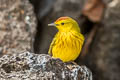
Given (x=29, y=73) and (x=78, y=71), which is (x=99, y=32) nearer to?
(x=78, y=71)

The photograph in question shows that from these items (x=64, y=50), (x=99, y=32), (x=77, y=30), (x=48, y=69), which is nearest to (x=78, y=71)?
(x=48, y=69)

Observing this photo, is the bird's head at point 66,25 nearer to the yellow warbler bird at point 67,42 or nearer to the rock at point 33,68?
the yellow warbler bird at point 67,42

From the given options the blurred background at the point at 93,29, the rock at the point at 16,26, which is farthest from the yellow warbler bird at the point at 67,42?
the blurred background at the point at 93,29

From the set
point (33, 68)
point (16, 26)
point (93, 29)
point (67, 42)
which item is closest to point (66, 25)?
point (67, 42)

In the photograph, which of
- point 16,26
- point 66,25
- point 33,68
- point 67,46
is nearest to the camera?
point 33,68

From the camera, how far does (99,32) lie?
969 cm

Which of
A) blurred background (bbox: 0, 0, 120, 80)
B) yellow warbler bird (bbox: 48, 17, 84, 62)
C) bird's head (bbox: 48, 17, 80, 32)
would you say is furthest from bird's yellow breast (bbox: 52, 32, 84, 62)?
blurred background (bbox: 0, 0, 120, 80)

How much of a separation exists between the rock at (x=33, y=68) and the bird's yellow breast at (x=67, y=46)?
44.3 inches

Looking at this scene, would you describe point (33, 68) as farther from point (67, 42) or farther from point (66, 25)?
point (66, 25)

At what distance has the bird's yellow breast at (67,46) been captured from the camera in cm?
540

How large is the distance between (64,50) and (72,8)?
4591mm

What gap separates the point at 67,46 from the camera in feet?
17.7

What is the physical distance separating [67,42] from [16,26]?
171 cm

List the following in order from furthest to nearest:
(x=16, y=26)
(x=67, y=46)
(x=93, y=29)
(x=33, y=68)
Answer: (x=93, y=29)
(x=16, y=26)
(x=67, y=46)
(x=33, y=68)
